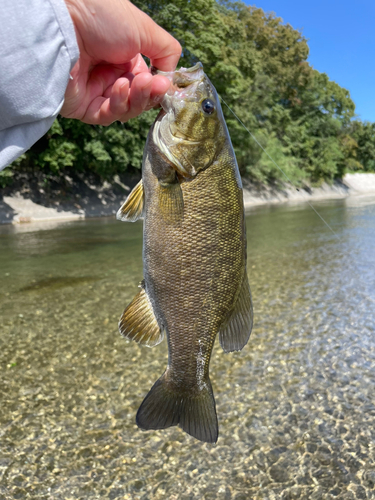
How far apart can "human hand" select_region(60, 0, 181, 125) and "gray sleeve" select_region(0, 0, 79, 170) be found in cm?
43

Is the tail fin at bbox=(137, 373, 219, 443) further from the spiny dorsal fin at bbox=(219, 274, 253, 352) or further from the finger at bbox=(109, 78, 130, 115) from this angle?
the finger at bbox=(109, 78, 130, 115)

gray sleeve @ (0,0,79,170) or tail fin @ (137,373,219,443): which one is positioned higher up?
gray sleeve @ (0,0,79,170)

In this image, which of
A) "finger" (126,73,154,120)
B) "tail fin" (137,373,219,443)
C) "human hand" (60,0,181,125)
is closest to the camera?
"human hand" (60,0,181,125)

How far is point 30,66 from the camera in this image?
1586 millimetres

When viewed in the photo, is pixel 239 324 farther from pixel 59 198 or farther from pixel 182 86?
pixel 59 198

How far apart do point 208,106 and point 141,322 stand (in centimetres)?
132

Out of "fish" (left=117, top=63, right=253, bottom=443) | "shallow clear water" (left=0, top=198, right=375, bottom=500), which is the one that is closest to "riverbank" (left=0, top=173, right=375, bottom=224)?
"shallow clear water" (left=0, top=198, right=375, bottom=500)

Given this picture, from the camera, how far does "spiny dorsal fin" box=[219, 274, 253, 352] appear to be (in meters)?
2.43

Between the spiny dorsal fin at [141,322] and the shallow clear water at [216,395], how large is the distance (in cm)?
257

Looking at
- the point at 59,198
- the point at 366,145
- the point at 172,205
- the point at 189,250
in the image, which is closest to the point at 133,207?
the point at 172,205

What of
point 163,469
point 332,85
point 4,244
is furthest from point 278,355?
point 332,85

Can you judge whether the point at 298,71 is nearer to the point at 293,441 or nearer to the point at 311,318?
the point at 311,318

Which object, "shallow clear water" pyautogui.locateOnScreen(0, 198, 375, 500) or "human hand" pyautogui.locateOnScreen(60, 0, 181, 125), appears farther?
"shallow clear water" pyautogui.locateOnScreen(0, 198, 375, 500)

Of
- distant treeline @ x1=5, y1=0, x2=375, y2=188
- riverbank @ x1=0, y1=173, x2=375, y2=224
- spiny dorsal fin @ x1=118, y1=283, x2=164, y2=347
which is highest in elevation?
distant treeline @ x1=5, y1=0, x2=375, y2=188
